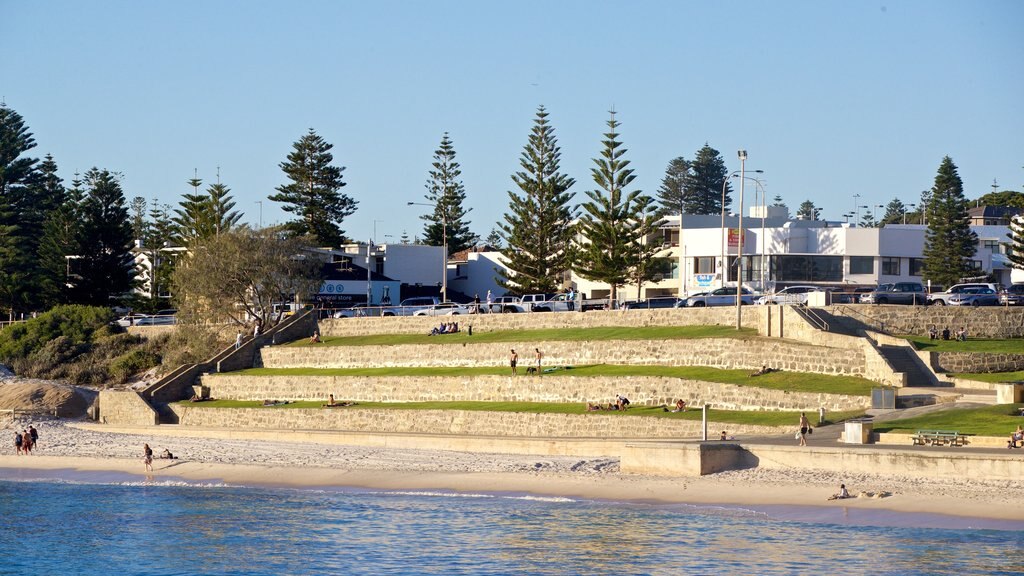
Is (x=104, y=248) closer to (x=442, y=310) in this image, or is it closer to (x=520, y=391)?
(x=442, y=310)

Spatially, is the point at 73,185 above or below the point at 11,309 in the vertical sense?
above

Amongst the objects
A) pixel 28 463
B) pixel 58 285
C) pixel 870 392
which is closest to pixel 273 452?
pixel 28 463

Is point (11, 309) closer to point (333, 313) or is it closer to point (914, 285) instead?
point (333, 313)

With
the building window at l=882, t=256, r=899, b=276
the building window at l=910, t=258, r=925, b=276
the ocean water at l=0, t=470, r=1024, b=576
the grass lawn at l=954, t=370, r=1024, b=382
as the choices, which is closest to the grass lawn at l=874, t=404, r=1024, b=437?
the ocean water at l=0, t=470, r=1024, b=576

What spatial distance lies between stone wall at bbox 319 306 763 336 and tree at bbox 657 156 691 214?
262 ft

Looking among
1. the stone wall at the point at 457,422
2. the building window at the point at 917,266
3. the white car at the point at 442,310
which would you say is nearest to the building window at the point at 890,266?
the building window at the point at 917,266

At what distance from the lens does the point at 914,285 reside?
175 feet

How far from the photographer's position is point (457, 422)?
38.0m

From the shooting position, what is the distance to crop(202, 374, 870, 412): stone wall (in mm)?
34062

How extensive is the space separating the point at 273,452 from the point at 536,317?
14269 millimetres

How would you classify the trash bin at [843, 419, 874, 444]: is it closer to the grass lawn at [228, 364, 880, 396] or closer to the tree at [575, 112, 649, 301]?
the grass lawn at [228, 364, 880, 396]

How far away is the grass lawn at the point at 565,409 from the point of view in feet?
105

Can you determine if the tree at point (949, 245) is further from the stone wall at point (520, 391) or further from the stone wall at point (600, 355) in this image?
the stone wall at point (520, 391)

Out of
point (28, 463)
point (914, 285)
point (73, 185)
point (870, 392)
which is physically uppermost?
point (73, 185)
